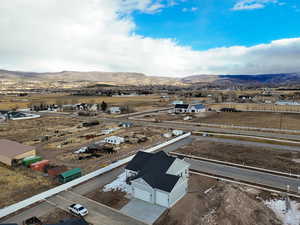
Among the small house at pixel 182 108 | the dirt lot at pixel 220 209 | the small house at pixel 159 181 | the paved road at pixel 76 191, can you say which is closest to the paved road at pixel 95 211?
the paved road at pixel 76 191

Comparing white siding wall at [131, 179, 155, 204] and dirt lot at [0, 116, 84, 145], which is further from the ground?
white siding wall at [131, 179, 155, 204]

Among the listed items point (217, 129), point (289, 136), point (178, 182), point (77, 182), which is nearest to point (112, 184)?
point (77, 182)

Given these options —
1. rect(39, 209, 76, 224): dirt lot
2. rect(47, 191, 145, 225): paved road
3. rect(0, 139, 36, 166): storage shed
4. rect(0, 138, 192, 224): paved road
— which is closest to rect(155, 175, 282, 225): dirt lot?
rect(47, 191, 145, 225): paved road

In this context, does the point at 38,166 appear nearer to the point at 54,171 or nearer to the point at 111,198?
the point at 54,171

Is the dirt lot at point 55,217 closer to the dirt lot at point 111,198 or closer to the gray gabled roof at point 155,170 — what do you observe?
the dirt lot at point 111,198

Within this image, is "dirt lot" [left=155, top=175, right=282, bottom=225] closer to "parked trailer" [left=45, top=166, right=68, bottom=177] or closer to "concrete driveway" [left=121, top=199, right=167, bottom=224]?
"concrete driveway" [left=121, top=199, right=167, bottom=224]

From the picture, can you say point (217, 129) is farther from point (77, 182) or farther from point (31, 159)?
point (31, 159)
